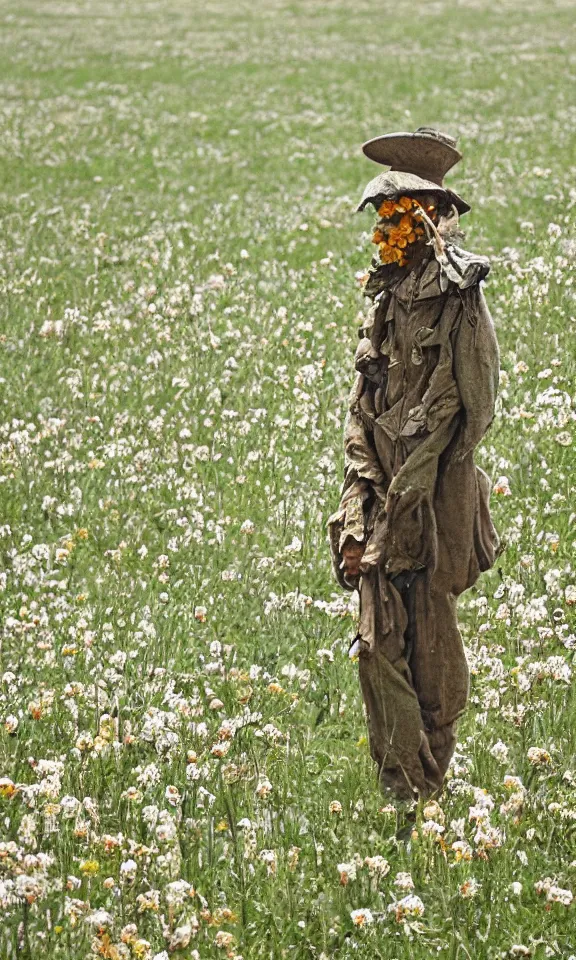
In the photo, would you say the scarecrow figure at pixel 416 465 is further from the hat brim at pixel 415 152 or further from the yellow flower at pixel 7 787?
the yellow flower at pixel 7 787

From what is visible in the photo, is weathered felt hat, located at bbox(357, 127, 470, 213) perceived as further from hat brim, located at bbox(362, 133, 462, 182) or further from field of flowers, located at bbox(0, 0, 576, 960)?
field of flowers, located at bbox(0, 0, 576, 960)

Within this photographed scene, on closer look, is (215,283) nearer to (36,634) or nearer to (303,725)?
(36,634)

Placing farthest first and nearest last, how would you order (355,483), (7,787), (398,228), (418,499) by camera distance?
(355,483), (7,787), (418,499), (398,228)

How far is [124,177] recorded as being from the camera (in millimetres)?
20062

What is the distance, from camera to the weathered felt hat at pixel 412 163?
5.77 meters

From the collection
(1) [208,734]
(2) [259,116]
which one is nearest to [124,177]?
(2) [259,116]

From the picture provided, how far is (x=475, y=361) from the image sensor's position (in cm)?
581

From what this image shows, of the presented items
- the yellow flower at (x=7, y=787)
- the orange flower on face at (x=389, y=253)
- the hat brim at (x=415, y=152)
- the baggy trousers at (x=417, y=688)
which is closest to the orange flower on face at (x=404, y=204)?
the orange flower on face at (x=389, y=253)

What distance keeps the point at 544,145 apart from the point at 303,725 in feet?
46.2

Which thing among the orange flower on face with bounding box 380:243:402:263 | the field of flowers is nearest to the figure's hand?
the field of flowers

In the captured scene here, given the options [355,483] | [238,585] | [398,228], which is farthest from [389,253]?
[238,585]

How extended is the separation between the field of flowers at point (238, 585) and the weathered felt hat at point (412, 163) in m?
2.85

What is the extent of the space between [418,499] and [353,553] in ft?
1.47

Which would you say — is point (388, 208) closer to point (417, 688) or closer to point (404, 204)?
point (404, 204)
